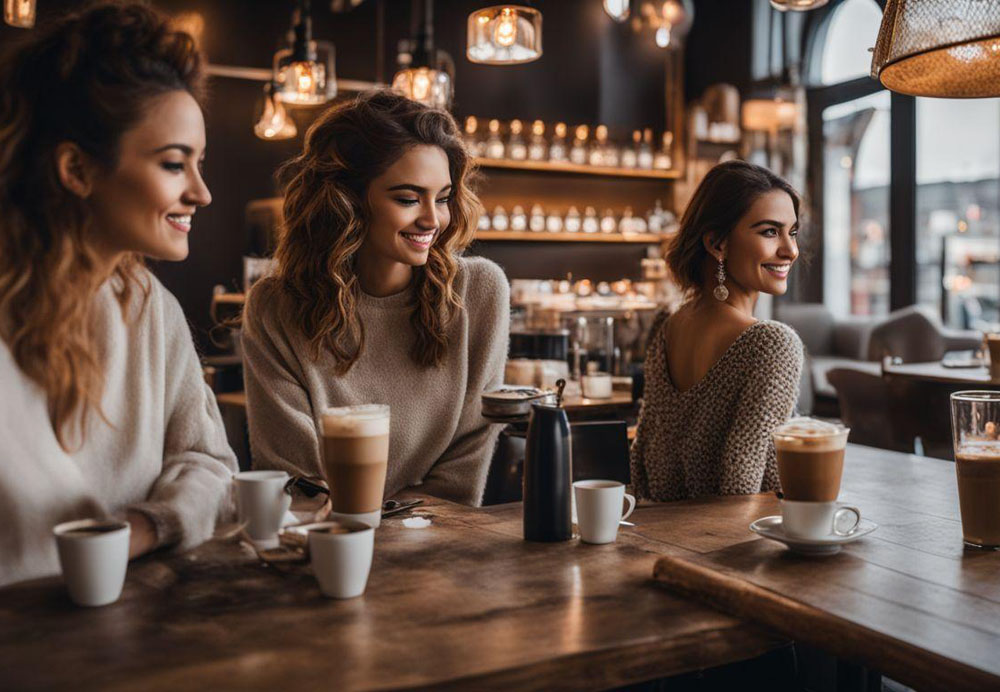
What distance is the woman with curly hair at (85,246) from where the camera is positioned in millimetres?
1450

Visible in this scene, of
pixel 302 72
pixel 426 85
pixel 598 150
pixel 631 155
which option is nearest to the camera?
pixel 302 72

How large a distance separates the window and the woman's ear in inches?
290

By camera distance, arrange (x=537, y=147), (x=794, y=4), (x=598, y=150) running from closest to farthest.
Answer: (x=794, y=4) → (x=537, y=147) → (x=598, y=150)

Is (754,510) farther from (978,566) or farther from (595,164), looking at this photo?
(595,164)

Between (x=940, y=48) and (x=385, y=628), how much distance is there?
1.20 meters

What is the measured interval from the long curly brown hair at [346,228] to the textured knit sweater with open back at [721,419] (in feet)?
1.80

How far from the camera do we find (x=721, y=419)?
2248mm

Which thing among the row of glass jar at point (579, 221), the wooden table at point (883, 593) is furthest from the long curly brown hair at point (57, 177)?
the row of glass jar at point (579, 221)

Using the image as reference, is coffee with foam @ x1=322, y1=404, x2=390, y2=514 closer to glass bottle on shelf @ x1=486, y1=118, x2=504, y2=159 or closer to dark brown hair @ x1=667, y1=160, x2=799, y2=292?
dark brown hair @ x1=667, y1=160, x2=799, y2=292

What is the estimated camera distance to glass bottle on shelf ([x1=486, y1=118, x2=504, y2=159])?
7.73m

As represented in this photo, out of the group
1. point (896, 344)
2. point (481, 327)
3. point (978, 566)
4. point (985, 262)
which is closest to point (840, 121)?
point (985, 262)

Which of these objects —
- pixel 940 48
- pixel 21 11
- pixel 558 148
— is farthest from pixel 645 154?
pixel 940 48

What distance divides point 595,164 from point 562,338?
436 cm

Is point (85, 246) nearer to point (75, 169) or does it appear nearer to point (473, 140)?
point (75, 169)
